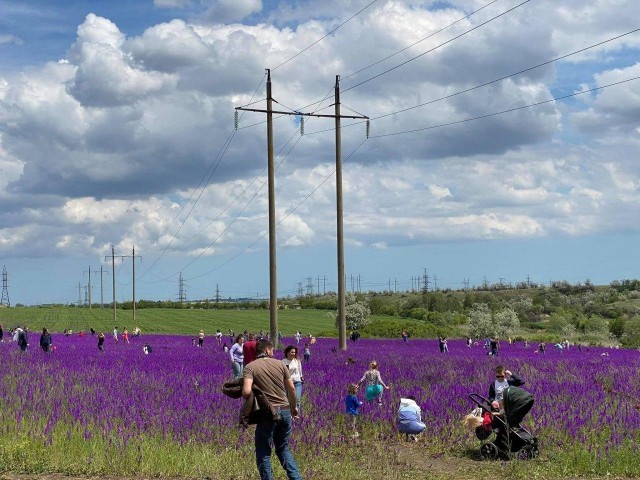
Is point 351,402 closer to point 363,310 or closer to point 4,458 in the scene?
point 4,458

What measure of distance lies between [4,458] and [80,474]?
1166 mm

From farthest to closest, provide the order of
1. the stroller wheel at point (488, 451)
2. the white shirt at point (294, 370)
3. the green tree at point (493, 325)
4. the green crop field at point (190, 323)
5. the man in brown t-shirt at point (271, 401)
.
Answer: the green crop field at point (190, 323), the green tree at point (493, 325), the white shirt at point (294, 370), the stroller wheel at point (488, 451), the man in brown t-shirt at point (271, 401)

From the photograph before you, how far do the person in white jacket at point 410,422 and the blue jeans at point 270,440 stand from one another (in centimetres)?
455

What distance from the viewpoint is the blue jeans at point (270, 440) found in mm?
8641

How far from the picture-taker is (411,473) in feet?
34.9

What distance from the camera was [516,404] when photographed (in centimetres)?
1146

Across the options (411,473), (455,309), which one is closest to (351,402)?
(411,473)

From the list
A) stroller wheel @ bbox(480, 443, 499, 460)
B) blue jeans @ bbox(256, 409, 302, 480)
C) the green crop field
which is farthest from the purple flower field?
the green crop field

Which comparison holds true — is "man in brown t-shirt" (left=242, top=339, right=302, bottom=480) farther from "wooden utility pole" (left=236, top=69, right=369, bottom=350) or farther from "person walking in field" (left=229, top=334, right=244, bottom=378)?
"wooden utility pole" (left=236, top=69, right=369, bottom=350)

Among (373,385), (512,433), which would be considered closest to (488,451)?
(512,433)

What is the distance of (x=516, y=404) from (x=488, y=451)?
0.85 metres

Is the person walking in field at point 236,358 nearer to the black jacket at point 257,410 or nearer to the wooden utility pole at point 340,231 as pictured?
the wooden utility pole at point 340,231

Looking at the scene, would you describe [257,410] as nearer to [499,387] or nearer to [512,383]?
[512,383]

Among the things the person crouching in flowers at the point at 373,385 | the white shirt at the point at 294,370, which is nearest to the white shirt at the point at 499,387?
the person crouching in flowers at the point at 373,385
